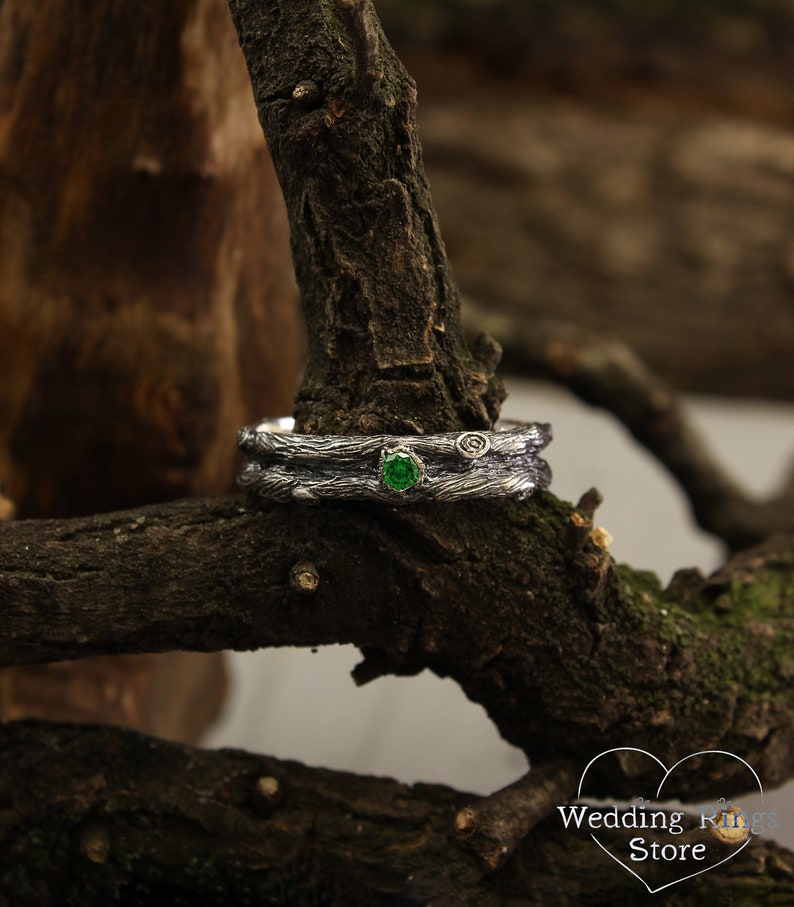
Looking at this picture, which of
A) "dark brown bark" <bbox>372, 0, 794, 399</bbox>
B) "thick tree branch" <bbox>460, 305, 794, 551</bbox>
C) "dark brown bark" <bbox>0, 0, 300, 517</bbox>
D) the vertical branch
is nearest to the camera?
the vertical branch

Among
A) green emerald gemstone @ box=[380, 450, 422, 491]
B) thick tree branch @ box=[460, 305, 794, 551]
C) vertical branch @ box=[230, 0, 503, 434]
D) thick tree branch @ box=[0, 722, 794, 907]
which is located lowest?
thick tree branch @ box=[0, 722, 794, 907]

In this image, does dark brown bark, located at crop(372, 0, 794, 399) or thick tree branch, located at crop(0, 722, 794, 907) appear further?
dark brown bark, located at crop(372, 0, 794, 399)

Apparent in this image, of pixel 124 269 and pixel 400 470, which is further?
pixel 124 269

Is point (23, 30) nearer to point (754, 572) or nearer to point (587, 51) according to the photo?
point (754, 572)

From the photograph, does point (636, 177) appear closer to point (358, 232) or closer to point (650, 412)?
point (650, 412)

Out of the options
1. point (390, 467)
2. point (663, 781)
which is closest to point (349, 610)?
point (390, 467)

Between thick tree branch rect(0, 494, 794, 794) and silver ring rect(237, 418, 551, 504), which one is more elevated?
silver ring rect(237, 418, 551, 504)

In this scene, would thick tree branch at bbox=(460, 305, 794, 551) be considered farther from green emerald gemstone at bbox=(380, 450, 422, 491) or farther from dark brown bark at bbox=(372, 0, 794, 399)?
dark brown bark at bbox=(372, 0, 794, 399)

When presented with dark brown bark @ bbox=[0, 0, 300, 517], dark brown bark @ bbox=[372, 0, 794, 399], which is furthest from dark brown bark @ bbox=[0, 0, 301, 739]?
dark brown bark @ bbox=[372, 0, 794, 399]
